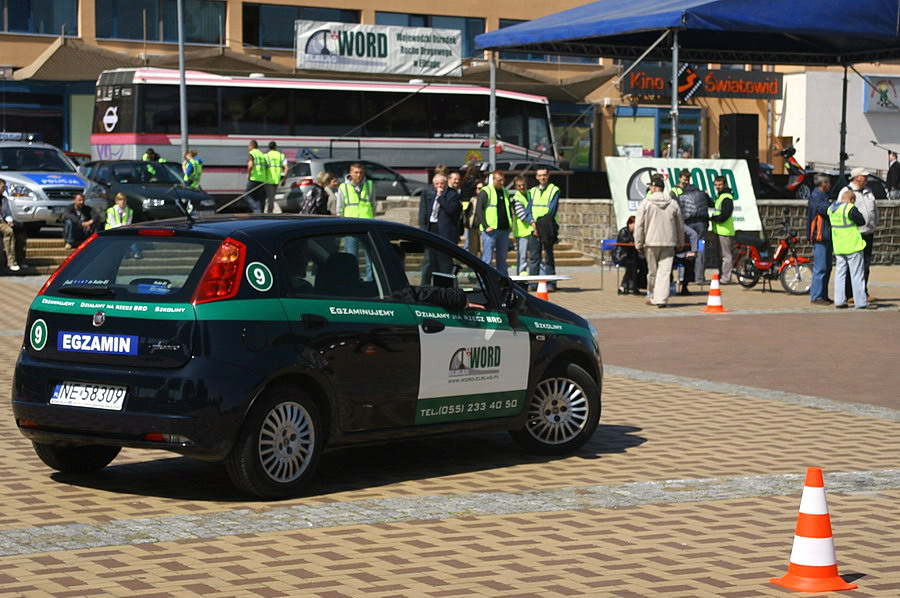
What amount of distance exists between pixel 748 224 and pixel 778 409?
15.6 metres

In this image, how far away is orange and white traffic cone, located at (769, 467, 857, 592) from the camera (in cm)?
645

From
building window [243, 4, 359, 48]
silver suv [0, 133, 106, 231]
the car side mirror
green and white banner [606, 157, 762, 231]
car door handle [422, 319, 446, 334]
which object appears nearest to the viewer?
car door handle [422, 319, 446, 334]

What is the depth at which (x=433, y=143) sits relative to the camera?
41906mm

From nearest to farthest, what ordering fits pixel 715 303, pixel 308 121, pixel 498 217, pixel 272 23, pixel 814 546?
1. pixel 814 546
2. pixel 715 303
3. pixel 498 217
4. pixel 308 121
5. pixel 272 23

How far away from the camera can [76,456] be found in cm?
887

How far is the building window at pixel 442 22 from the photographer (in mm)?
54812

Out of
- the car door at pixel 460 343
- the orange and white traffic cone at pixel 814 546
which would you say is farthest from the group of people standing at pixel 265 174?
the orange and white traffic cone at pixel 814 546

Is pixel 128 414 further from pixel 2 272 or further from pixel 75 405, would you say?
pixel 2 272

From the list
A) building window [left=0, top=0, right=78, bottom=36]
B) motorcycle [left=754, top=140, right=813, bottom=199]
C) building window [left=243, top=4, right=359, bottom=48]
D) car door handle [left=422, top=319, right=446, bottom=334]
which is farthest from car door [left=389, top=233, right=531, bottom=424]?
building window [left=243, top=4, right=359, bottom=48]

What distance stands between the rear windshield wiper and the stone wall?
823 inches

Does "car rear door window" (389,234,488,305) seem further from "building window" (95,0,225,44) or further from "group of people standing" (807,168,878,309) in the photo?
"building window" (95,0,225,44)

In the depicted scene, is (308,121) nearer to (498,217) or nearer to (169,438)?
(498,217)

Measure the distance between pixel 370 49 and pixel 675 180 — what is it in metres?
23.8

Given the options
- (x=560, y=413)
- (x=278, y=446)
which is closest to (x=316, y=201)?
(x=560, y=413)
